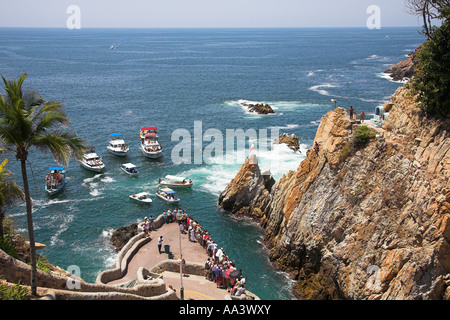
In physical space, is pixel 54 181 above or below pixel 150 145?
below

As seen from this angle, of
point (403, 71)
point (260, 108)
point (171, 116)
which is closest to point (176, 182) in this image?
point (171, 116)

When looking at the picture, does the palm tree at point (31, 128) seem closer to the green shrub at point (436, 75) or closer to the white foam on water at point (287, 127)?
the green shrub at point (436, 75)

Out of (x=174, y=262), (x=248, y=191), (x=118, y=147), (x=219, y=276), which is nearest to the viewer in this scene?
(x=219, y=276)

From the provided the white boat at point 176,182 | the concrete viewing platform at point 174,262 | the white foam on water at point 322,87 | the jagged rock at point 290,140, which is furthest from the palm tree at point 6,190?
the white foam on water at point 322,87

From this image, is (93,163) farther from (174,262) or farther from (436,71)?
(436,71)

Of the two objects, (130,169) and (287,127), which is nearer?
(130,169)

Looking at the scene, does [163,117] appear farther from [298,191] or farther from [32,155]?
[298,191]

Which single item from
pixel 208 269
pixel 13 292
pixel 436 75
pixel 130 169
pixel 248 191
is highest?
pixel 436 75
